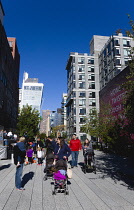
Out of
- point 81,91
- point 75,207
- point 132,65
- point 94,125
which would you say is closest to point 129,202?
point 75,207

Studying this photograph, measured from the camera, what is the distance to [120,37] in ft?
168

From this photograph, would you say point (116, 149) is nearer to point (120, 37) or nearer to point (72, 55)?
point (120, 37)

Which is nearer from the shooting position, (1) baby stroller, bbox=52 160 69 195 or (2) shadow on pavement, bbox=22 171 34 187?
(1) baby stroller, bbox=52 160 69 195

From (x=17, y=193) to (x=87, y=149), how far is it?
481 centimetres

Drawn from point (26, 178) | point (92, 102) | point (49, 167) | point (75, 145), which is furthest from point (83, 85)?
point (26, 178)

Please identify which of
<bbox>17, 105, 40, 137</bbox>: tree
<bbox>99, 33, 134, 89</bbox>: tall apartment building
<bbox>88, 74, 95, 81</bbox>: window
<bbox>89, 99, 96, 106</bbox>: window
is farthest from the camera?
<bbox>88, 74, 95, 81</bbox>: window

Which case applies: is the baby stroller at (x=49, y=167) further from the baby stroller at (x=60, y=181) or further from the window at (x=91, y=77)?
the window at (x=91, y=77)

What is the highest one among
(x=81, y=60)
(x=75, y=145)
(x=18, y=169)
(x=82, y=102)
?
(x=81, y=60)

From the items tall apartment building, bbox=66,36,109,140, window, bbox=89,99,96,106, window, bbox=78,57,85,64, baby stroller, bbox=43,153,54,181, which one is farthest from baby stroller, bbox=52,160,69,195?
window, bbox=78,57,85,64

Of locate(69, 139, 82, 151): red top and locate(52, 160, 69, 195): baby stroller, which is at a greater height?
locate(69, 139, 82, 151): red top

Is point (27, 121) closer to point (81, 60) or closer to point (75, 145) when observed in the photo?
point (75, 145)

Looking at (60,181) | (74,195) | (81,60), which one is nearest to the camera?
(74,195)

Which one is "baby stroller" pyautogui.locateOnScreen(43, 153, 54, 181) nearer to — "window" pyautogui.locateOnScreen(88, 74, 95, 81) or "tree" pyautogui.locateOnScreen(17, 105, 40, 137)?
"tree" pyautogui.locateOnScreen(17, 105, 40, 137)

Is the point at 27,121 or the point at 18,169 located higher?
the point at 27,121
